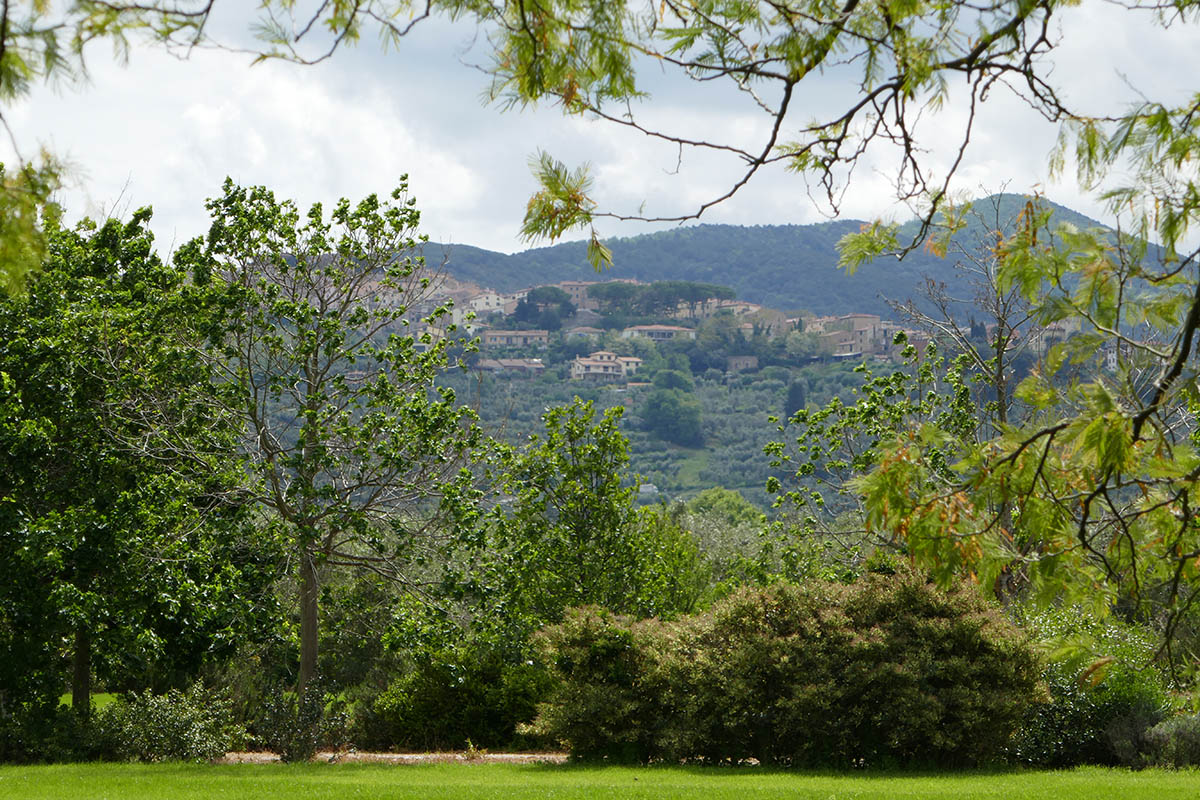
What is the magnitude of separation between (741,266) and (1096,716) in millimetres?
144932

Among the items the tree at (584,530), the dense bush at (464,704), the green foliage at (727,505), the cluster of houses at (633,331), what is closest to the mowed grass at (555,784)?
the dense bush at (464,704)

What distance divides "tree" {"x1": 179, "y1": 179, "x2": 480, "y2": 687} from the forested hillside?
383 ft

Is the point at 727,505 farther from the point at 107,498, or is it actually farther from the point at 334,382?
the point at 107,498

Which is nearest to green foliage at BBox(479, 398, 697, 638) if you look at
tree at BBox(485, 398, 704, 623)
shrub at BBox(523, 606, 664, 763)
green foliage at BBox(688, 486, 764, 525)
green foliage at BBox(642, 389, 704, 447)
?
tree at BBox(485, 398, 704, 623)

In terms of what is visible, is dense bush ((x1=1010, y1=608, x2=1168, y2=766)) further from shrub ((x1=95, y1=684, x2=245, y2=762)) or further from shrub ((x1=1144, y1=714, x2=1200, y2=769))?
shrub ((x1=95, y1=684, x2=245, y2=762))

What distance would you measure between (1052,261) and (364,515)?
11312mm

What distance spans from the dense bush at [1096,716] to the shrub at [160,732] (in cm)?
949

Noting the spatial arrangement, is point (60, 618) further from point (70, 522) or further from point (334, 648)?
point (334, 648)

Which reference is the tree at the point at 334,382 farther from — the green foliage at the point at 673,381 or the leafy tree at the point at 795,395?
the green foliage at the point at 673,381

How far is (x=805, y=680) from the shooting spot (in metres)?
12.4

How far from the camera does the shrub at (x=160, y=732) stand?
12867mm

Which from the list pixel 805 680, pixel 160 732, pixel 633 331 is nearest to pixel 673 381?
pixel 633 331

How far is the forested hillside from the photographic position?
136 m

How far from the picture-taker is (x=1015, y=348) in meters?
16.8
